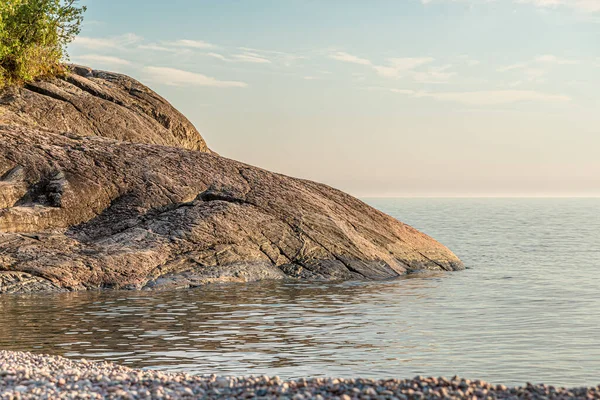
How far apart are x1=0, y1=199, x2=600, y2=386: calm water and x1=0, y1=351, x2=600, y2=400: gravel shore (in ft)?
9.64

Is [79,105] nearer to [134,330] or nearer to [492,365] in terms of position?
[134,330]

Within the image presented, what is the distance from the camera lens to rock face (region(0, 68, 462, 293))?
86.0 ft

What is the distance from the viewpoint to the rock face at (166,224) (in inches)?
1032

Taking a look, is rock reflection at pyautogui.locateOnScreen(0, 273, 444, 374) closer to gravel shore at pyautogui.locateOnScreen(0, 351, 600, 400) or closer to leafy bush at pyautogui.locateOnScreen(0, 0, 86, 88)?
gravel shore at pyautogui.locateOnScreen(0, 351, 600, 400)

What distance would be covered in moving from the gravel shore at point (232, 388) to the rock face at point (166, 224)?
1384cm

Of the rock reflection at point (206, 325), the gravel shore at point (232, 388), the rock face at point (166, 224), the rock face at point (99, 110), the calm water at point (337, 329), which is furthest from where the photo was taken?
the rock face at point (99, 110)

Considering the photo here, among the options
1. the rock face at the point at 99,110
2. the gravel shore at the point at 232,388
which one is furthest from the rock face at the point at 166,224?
the gravel shore at the point at 232,388

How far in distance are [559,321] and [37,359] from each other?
14.2m

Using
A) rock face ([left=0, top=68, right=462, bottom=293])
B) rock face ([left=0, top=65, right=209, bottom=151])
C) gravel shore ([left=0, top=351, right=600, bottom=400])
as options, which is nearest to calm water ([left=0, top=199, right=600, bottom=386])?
rock face ([left=0, top=68, right=462, bottom=293])

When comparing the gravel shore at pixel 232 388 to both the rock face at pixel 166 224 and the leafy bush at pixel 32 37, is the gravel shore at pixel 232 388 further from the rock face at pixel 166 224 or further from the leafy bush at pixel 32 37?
the leafy bush at pixel 32 37

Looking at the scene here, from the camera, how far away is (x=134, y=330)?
1862 centimetres

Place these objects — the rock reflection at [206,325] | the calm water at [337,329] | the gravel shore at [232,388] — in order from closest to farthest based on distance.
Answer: the gravel shore at [232,388], the calm water at [337,329], the rock reflection at [206,325]

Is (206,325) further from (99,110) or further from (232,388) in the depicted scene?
(99,110)

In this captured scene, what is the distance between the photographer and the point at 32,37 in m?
39.1
